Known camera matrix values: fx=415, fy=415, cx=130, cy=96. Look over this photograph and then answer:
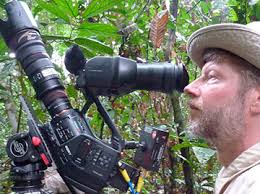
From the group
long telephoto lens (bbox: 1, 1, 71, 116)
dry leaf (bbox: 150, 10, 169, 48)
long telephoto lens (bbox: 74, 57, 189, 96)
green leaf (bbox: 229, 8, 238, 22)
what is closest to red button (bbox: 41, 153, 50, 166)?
long telephoto lens (bbox: 1, 1, 71, 116)

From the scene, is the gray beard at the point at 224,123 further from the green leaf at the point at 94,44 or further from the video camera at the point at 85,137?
the green leaf at the point at 94,44

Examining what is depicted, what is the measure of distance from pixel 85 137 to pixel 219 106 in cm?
41

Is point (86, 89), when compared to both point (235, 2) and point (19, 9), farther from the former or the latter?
point (235, 2)

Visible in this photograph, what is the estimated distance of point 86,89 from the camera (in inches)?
52.2

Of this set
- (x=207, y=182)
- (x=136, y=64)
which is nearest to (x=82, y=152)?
(x=136, y=64)

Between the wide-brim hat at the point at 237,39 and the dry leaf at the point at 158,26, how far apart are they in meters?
0.62

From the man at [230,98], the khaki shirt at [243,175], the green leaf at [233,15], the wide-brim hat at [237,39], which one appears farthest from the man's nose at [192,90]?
the green leaf at [233,15]

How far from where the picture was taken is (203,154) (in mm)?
1693

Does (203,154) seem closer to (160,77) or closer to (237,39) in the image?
(160,77)

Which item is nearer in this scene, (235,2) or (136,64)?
(136,64)

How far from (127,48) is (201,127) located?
1208 millimetres

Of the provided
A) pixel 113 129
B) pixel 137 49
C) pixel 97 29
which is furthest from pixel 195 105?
pixel 137 49

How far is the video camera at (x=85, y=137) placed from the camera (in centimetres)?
126

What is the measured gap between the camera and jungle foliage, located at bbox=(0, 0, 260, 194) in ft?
5.77
